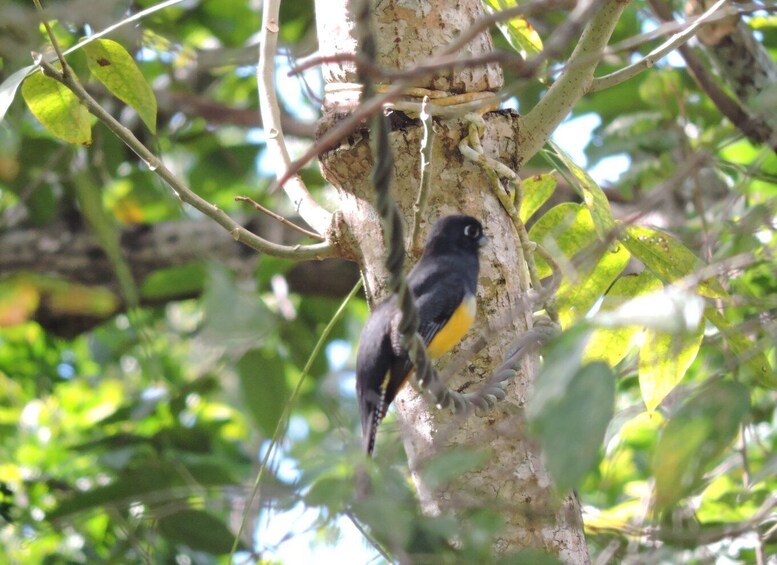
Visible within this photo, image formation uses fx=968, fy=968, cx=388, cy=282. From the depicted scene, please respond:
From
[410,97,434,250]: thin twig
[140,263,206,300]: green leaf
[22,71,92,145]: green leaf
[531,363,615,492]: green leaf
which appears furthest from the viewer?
[140,263,206,300]: green leaf

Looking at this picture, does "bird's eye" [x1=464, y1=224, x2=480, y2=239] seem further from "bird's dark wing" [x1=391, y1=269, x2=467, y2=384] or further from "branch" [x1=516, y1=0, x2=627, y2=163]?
"branch" [x1=516, y1=0, x2=627, y2=163]

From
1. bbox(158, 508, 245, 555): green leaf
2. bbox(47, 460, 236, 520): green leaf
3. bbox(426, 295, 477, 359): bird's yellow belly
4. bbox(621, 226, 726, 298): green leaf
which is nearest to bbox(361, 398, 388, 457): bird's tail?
bbox(426, 295, 477, 359): bird's yellow belly

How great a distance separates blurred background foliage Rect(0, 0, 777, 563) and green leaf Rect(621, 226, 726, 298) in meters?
0.18

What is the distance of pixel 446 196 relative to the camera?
103 inches

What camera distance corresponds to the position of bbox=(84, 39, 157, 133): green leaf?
2.70m

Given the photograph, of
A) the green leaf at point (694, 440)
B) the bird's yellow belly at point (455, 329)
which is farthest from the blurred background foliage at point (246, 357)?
the bird's yellow belly at point (455, 329)

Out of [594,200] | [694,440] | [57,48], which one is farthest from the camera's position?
[594,200]

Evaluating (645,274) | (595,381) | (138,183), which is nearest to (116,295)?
(138,183)

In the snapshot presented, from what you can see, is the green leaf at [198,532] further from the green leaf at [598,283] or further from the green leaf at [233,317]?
the green leaf at [233,317]

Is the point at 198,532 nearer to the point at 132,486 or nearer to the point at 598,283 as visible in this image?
the point at 132,486

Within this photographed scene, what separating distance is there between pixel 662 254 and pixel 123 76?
5.16ft

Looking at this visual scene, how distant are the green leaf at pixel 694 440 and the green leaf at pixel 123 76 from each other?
187 cm

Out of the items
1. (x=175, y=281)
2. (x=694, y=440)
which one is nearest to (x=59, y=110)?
(x=694, y=440)

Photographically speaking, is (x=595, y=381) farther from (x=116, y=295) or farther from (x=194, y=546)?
(x=116, y=295)
